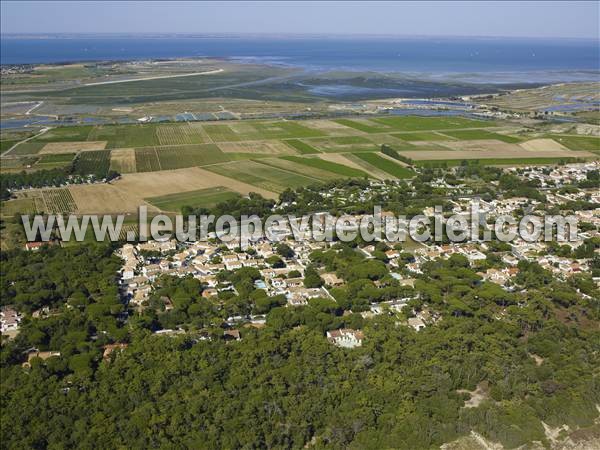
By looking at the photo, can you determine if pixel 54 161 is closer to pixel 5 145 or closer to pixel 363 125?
pixel 5 145

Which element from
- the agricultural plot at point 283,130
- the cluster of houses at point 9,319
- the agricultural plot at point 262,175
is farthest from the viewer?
the agricultural plot at point 283,130

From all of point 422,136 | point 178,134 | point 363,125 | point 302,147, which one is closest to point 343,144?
point 302,147

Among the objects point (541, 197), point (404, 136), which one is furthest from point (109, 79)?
point (541, 197)

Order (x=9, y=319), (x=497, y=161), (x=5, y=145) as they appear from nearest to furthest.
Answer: (x=9, y=319), (x=497, y=161), (x=5, y=145)

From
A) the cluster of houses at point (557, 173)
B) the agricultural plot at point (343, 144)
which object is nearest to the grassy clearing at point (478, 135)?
the cluster of houses at point (557, 173)

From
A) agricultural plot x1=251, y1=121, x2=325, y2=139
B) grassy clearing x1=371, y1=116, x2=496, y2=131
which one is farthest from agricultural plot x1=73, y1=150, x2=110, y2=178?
grassy clearing x1=371, y1=116, x2=496, y2=131

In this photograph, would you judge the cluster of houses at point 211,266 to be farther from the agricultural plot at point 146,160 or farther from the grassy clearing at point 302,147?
the grassy clearing at point 302,147
